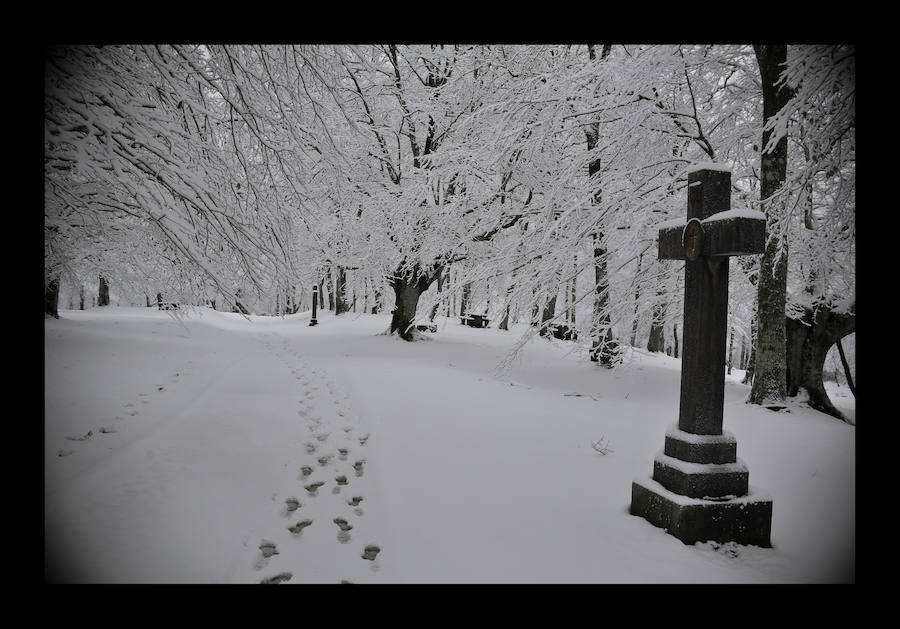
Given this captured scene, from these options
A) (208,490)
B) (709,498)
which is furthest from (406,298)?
(709,498)

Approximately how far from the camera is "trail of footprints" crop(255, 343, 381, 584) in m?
2.77

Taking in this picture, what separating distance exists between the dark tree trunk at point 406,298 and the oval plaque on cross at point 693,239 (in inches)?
436

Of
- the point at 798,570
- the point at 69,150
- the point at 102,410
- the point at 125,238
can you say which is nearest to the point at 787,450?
the point at 798,570

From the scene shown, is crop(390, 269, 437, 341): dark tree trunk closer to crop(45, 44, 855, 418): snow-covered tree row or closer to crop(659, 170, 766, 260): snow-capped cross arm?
crop(45, 44, 855, 418): snow-covered tree row

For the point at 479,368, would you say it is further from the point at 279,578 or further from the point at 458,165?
the point at 279,578

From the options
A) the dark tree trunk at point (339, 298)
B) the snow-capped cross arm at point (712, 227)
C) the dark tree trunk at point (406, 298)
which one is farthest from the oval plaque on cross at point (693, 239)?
the dark tree trunk at point (339, 298)

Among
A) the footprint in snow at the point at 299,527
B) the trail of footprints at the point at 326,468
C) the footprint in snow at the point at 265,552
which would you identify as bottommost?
the trail of footprints at the point at 326,468

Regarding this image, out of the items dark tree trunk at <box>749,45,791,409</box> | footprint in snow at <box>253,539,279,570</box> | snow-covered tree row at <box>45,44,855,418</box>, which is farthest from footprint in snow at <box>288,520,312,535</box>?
dark tree trunk at <box>749,45,791,409</box>

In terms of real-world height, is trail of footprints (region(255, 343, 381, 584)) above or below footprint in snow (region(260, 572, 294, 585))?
below

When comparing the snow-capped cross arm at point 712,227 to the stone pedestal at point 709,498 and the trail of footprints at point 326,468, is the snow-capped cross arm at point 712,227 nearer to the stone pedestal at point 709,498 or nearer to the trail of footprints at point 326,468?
the stone pedestal at point 709,498

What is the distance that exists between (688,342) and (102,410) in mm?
6745

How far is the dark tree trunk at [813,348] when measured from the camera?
694cm
